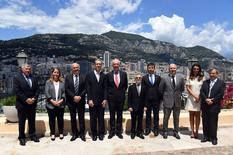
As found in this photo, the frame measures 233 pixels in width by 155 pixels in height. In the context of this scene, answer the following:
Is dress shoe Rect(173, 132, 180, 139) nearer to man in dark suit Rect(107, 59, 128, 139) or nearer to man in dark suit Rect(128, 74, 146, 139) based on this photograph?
man in dark suit Rect(128, 74, 146, 139)

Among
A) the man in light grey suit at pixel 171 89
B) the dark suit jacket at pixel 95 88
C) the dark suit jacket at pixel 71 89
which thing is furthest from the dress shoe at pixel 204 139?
the dark suit jacket at pixel 71 89

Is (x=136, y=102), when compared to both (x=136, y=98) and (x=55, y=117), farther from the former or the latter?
(x=55, y=117)

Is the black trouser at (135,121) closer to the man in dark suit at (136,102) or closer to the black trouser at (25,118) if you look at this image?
the man in dark suit at (136,102)

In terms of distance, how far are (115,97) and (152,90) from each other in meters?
0.82

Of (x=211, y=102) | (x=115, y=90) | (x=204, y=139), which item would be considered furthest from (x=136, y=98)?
(x=204, y=139)

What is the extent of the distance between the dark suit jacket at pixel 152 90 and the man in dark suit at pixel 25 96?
2325 mm

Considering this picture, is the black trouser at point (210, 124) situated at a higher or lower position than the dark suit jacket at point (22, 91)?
lower

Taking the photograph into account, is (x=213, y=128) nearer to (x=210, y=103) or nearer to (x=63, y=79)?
(x=210, y=103)

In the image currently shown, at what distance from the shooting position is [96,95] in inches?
283

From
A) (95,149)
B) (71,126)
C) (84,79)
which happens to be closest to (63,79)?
(84,79)

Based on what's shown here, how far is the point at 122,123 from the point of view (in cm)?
801

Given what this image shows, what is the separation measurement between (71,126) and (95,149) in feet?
3.69

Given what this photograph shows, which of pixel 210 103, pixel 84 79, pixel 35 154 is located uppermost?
pixel 84 79

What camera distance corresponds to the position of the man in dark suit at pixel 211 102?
706cm
